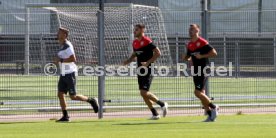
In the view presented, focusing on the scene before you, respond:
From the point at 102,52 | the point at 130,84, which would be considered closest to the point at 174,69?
the point at 130,84

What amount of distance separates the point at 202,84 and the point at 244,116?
1.84 metres

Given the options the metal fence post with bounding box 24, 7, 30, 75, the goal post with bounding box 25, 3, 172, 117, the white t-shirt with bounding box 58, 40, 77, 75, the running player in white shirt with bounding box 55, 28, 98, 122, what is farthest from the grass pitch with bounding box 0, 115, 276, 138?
the goal post with bounding box 25, 3, 172, 117

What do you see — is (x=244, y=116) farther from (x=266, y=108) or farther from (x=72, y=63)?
(x=72, y=63)

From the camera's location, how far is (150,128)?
15359 mm

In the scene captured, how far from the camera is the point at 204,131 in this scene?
14688mm

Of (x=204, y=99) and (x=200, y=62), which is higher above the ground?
(x=200, y=62)

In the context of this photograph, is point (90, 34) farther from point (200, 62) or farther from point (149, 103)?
point (200, 62)

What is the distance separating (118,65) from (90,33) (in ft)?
5.95

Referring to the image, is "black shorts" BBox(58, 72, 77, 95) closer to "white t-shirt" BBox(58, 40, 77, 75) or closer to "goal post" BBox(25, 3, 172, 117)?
"white t-shirt" BBox(58, 40, 77, 75)

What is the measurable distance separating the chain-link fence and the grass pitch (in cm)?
246

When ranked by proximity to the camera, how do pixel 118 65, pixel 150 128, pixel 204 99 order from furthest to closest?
pixel 118 65
pixel 204 99
pixel 150 128

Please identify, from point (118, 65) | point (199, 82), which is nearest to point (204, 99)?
point (199, 82)

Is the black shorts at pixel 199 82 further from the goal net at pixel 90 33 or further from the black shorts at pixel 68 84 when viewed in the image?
the goal net at pixel 90 33

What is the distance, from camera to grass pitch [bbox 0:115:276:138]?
14.1 metres
